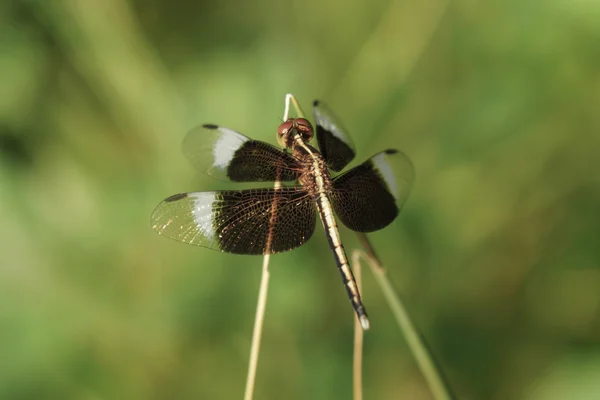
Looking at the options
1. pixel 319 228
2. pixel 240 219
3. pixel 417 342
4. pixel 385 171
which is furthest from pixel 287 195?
pixel 319 228

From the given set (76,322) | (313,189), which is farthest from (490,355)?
(76,322)

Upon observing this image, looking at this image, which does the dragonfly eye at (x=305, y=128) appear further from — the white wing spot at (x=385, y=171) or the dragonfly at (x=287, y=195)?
the white wing spot at (x=385, y=171)

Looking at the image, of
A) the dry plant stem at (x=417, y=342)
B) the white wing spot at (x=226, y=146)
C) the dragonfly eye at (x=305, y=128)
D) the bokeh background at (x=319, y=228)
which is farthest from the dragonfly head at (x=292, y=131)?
the bokeh background at (x=319, y=228)

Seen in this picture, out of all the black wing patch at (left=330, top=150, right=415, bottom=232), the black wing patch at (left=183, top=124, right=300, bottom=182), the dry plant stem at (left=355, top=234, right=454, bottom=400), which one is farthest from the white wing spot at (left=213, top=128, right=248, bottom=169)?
the dry plant stem at (left=355, top=234, right=454, bottom=400)

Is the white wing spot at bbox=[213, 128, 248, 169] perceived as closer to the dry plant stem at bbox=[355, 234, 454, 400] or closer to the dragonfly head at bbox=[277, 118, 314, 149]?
the dragonfly head at bbox=[277, 118, 314, 149]

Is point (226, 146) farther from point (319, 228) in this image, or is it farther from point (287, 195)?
point (319, 228)
